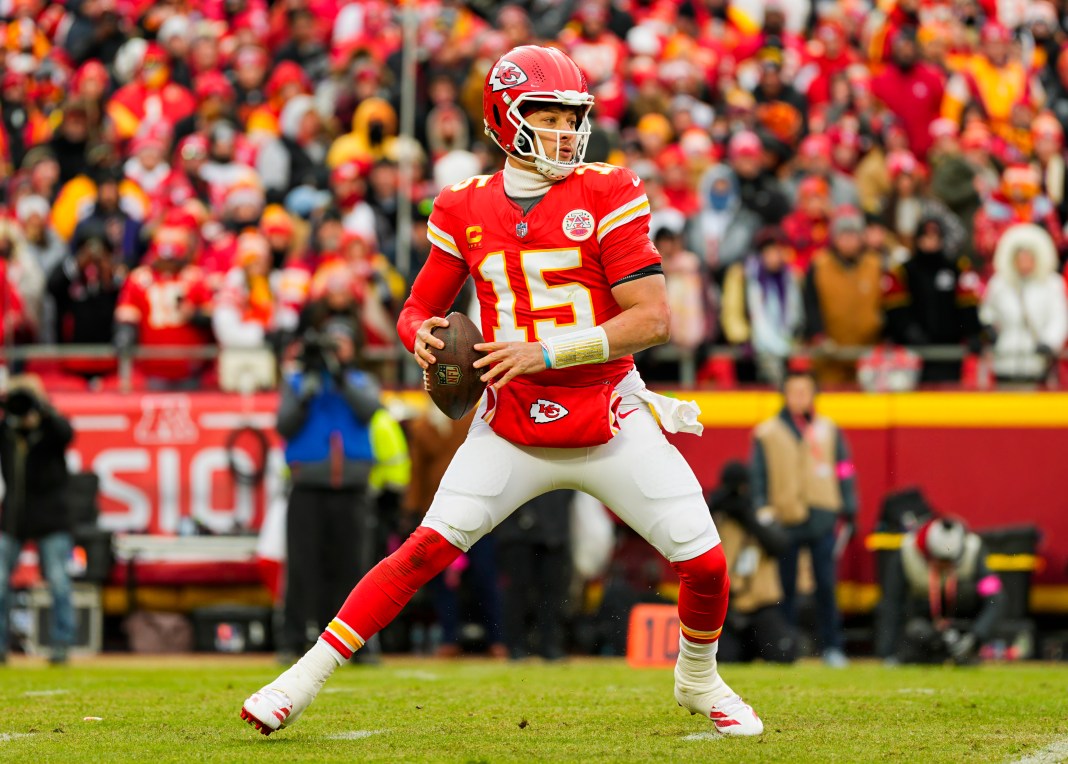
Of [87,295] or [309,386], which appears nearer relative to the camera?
[309,386]

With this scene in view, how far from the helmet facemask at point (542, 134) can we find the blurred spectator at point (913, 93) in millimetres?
10312

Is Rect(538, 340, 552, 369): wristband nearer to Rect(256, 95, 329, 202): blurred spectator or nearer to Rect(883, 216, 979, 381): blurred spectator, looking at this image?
Rect(883, 216, 979, 381): blurred spectator

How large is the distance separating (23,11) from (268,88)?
274 cm

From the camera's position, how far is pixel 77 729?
6.34 meters

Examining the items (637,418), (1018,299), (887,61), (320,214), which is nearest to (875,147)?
(887,61)

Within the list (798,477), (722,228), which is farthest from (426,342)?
(722,228)

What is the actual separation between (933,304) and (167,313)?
5.22m

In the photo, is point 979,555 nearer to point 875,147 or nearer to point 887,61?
point 875,147

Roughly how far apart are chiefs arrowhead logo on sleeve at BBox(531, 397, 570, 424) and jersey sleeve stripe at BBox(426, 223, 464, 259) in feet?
1.85

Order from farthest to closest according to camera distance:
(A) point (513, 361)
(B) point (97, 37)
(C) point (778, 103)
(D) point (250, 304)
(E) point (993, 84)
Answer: (B) point (97, 37), (E) point (993, 84), (C) point (778, 103), (D) point (250, 304), (A) point (513, 361)

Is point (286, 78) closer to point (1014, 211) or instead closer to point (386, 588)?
point (1014, 211)

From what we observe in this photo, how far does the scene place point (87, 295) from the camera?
13.6 meters

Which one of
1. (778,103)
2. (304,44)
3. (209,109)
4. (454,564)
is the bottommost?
(454,564)

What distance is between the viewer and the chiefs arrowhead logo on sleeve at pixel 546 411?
5.93m
